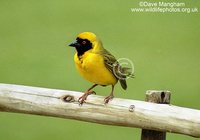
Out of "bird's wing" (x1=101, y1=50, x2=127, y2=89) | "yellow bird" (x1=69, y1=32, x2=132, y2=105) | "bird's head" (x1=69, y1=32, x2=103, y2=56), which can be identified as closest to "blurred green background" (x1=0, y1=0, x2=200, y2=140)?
"bird's wing" (x1=101, y1=50, x2=127, y2=89)

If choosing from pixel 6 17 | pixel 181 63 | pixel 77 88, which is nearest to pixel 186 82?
pixel 181 63

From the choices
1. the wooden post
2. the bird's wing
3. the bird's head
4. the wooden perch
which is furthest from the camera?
the bird's wing

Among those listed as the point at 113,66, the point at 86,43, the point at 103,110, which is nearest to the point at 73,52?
the point at 113,66

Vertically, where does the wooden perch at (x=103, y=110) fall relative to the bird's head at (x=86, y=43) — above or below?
below

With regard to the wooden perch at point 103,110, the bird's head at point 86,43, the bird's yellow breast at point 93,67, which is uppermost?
the bird's head at point 86,43

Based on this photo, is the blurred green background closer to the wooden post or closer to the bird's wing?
the bird's wing

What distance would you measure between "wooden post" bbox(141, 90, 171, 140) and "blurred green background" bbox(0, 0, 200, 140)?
2.80m

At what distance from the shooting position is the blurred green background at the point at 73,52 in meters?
6.19

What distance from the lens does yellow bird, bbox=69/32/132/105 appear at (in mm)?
3143

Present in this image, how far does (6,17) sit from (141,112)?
7883 millimetres

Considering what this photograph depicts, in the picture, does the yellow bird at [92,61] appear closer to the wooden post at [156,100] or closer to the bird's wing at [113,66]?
the bird's wing at [113,66]

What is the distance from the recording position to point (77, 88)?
712cm

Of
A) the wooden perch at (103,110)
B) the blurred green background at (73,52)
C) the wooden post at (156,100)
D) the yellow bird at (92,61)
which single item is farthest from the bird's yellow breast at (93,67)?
the blurred green background at (73,52)

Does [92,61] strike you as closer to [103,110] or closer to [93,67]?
[93,67]
